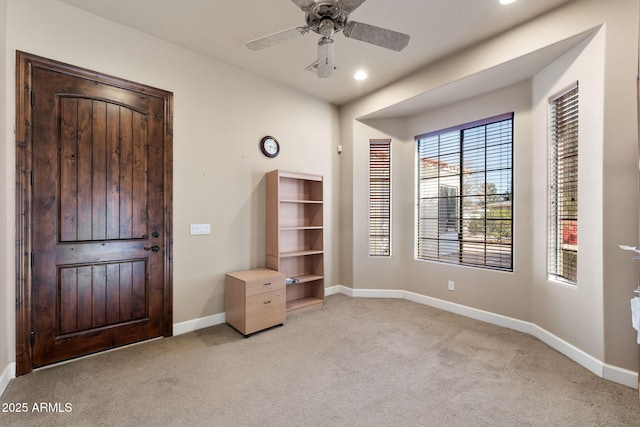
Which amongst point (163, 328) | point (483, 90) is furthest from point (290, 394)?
point (483, 90)

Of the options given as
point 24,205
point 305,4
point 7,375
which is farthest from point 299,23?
point 7,375

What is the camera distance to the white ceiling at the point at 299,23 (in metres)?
2.48

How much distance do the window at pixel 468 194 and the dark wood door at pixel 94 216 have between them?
333 centimetres

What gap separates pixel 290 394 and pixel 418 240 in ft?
9.50

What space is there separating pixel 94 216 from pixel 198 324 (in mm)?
1503

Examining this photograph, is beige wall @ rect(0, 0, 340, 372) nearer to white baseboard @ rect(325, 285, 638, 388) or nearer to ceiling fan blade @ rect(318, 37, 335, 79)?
ceiling fan blade @ rect(318, 37, 335, 79)

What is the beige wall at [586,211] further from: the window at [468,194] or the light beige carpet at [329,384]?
the window at [468,194]

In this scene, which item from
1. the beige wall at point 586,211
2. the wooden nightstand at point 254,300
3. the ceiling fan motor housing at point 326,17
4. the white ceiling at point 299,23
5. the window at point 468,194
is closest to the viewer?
the ceiling fan motor housing at point 326,17

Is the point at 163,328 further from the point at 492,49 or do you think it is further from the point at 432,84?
the point at 492,49

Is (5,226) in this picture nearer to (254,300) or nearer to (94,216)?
(94,216)

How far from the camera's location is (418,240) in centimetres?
427

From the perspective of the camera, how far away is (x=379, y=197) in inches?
175

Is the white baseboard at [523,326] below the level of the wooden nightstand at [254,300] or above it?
below

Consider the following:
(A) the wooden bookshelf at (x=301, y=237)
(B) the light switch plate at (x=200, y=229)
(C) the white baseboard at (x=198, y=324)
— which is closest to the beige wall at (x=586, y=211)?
(A) the wooden bookshelf at (x=301, y=237)
